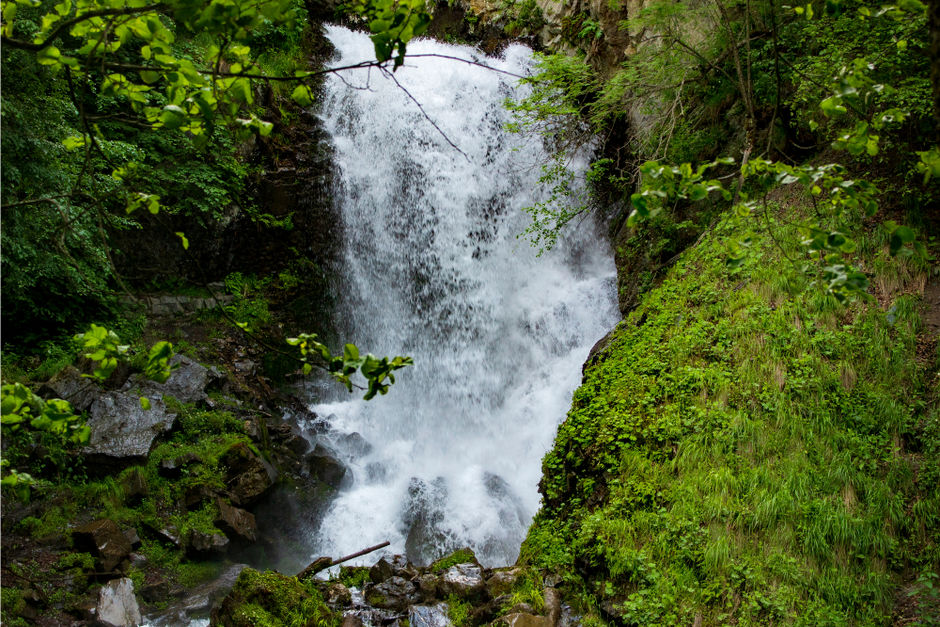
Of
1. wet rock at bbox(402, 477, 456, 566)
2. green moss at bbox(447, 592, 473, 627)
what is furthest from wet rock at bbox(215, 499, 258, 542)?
green moss at bbox(447, 592, 473, 627)

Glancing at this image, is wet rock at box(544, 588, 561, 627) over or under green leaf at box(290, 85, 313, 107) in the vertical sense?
under

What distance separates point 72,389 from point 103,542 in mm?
2280

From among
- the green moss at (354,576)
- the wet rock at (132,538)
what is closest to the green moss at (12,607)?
the wet rock at (132,538)

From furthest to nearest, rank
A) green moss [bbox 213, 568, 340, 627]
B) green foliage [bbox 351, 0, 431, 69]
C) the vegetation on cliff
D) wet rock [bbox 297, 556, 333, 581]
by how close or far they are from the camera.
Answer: wet rock [bbox 297, 556, 333, 581]
green moss [bbox 213, 568, 340, 627]
the vegetation on cliff
green foliage [bbox 351, 0, 431, 69]

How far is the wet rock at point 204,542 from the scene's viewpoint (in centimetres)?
664

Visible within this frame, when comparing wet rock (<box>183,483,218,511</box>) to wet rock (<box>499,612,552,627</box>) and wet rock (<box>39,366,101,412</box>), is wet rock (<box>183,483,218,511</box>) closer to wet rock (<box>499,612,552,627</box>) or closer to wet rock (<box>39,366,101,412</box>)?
wet rock (<box>39,366,101,412</box>)

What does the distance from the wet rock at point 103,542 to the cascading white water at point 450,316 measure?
238 cm

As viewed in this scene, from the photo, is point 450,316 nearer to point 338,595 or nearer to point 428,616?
point 338,595

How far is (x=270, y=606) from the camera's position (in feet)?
15.5

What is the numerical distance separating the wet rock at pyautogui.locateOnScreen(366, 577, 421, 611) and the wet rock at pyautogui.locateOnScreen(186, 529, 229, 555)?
8.23ft

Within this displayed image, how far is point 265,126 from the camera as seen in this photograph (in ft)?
6.75

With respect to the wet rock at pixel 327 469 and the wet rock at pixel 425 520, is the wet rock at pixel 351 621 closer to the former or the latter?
the wet rock at pixel 425 520

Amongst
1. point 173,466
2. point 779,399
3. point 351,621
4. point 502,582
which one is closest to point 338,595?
point 351,621

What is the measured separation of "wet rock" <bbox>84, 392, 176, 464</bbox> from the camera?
7.01m
